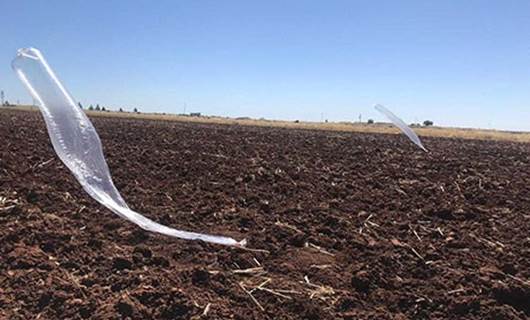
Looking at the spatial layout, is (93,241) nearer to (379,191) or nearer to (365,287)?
(365,287)

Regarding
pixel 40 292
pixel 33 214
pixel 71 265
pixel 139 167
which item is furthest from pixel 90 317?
pixel 139 167

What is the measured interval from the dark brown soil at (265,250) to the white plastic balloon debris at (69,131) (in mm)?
327

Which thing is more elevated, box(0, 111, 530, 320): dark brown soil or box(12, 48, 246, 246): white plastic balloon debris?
box(12, 48, 246, 246): white plastic balloon debris

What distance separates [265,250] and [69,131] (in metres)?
2.62

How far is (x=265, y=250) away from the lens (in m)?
5.67

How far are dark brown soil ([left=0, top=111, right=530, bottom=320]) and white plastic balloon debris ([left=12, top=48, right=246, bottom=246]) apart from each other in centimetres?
33

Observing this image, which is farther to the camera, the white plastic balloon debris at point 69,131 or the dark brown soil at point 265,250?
the white plastic balloon debris at point 69,131

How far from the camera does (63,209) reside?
7.03 meters

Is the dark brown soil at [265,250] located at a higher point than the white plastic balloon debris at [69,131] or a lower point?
lower

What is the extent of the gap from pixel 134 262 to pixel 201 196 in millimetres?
3175

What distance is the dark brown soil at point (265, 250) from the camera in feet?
14.1

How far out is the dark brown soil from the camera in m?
4.29

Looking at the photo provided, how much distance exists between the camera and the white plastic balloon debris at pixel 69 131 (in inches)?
248

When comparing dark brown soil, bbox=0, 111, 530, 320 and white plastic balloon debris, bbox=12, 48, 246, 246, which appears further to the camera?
white plastic balloon debris, bbox=12, 48, 246, 246
